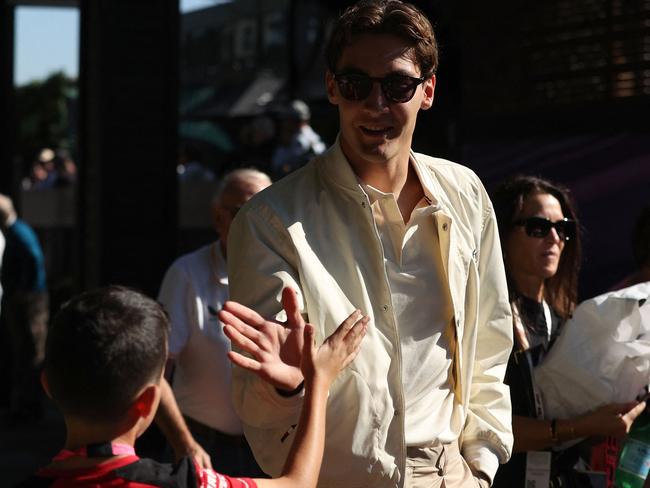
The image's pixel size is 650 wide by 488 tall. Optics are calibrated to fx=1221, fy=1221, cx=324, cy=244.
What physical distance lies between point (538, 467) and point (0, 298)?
285 inches

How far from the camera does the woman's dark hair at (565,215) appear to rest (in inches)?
180

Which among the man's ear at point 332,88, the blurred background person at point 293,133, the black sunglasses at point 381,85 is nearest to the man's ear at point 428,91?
the black sunglasses at point 381,85

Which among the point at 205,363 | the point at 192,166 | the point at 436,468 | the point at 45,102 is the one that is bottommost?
the point at 45,102

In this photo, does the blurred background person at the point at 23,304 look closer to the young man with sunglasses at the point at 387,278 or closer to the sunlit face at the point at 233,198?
the sunlit face at the point at 233,198

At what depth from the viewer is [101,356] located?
2.60 meters

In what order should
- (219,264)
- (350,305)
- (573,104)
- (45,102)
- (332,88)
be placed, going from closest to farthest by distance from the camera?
(350,305)
(332,88)
(219,264)
(573,104)
(45,102)

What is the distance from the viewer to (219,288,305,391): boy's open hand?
106 inches

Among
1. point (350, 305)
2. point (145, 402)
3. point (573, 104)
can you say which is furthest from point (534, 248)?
point (573, 104)

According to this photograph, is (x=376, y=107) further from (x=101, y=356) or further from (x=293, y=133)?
(x=293, y=133)

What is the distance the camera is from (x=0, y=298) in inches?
415

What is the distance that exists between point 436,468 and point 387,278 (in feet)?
1.71

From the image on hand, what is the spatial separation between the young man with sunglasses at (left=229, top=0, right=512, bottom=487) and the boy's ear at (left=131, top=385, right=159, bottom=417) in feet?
1.10

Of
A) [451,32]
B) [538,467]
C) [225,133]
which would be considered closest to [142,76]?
[451,32]

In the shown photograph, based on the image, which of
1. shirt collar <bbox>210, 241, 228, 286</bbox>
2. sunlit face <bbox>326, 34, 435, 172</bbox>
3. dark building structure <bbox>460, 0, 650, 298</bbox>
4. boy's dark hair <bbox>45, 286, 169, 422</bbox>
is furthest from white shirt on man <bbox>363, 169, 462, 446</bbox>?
dark building structure <bbox>460, 0, 650, 298</bbox>
